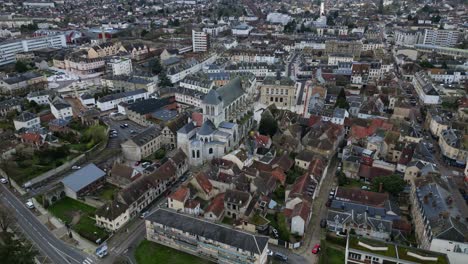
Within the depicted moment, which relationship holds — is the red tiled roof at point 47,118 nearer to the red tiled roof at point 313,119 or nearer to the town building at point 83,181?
the town building at point 83,181

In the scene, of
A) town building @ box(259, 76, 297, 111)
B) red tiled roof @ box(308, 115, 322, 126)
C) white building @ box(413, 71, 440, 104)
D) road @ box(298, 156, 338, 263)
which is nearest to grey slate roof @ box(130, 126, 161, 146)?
town building @ box(259, 76, 297, 111)

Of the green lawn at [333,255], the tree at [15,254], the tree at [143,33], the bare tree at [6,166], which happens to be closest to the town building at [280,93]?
the green lawn at [333,255]

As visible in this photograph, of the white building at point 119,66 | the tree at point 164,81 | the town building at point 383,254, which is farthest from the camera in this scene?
the white building at point 119,66

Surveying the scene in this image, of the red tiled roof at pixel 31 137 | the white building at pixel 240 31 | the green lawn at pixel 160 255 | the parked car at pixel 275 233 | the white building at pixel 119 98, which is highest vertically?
the white building at pixel 240 31

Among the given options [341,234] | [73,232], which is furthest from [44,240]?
[341,234]

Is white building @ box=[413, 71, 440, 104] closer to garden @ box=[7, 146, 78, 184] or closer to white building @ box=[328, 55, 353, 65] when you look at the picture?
white building @ box=[328, 55, 353, 65]
